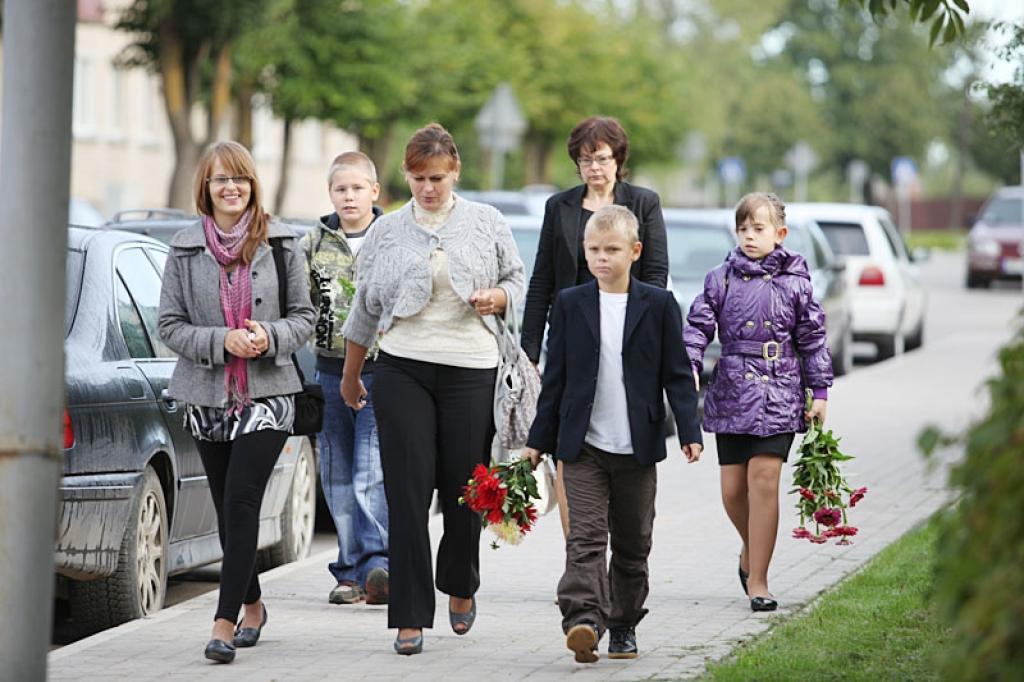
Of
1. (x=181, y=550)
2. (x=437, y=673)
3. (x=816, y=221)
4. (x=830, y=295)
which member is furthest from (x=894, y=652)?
(x=816, y=221)

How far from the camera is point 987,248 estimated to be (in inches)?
1709

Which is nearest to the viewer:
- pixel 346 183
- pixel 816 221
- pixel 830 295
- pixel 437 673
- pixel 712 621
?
pixel 437 673

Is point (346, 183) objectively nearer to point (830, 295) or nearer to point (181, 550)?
point (181, 550)

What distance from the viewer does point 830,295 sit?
20781mm

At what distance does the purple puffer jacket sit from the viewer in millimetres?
8273

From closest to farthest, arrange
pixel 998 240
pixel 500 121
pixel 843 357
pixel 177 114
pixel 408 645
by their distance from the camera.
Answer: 1. pixel 408 645
2. pixel 843 357
3. pixel 500 121
4. pixel 177 114
5. pixel 998 240

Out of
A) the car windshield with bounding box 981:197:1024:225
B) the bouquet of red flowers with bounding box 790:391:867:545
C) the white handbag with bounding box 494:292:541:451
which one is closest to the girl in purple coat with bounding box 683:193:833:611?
the bouquet of red flowers with bounding box 790:391:867:545

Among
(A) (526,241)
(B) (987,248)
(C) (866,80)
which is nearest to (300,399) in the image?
(A) (526,241)

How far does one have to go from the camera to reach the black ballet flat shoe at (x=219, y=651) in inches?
283

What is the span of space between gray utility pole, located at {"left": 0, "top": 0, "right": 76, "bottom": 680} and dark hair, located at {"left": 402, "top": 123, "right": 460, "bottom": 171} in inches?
92.9

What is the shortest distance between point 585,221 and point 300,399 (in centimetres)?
149

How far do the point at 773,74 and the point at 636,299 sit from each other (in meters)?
96.9

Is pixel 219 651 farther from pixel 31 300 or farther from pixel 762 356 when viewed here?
pixel 762 356

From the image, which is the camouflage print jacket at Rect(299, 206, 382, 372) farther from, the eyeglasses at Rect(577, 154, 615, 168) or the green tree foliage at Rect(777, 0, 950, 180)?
the green tree foliage at Rect(777, 0, 950, 180)
